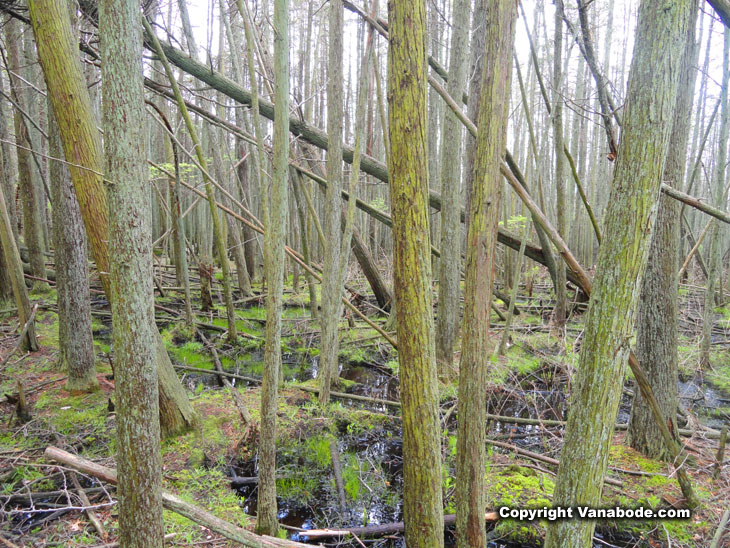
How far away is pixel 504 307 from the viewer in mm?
9578

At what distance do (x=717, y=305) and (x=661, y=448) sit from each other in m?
8.84

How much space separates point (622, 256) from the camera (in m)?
1.66

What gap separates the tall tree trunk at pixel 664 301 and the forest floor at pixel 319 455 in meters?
0.41

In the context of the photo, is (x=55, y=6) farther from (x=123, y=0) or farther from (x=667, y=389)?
(x=667, y=389)

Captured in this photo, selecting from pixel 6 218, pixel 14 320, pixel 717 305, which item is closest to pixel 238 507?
pixel 6 218

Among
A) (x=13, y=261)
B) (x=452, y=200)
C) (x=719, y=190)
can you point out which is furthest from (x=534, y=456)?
(x=13, y=261)

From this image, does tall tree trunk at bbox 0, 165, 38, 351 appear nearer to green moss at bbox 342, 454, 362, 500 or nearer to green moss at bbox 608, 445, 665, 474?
green moss at bbox 342, 454, 362, 500

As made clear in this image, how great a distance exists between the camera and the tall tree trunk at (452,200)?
17.0 feet

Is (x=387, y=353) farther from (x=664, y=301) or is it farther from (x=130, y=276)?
(x=130, y=276)

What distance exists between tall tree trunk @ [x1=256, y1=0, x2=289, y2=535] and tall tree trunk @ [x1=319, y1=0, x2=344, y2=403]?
161 cm

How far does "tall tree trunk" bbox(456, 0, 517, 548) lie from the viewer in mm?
1964

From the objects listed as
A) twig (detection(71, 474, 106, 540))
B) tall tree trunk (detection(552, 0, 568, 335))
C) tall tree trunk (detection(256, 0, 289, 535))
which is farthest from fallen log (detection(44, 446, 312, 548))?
tall tree trunk (detection(552, 0, 568, 335))

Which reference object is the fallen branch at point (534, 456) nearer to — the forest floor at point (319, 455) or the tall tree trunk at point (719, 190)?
the forest floor at point (319, 455)

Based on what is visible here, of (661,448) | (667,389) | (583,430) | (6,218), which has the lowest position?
(661,448)
